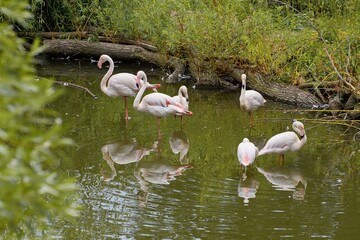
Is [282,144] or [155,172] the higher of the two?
[282,144]

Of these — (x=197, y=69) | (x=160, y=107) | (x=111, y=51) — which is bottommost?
(x=160, y=107)

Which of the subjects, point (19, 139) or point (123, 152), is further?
point (123, 152)

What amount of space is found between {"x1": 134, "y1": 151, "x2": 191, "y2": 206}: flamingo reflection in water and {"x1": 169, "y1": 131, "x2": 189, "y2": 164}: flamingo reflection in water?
0.27 meters

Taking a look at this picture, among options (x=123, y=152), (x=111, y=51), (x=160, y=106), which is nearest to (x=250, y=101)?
(x=160, y=106)

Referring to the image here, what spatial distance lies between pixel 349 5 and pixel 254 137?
17.5 feet

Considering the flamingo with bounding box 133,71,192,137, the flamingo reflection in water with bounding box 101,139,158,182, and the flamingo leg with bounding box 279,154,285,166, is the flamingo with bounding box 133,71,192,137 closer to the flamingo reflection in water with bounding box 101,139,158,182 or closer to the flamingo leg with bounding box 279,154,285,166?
the flamingo reflection in water with bounding box 101,139,158,182

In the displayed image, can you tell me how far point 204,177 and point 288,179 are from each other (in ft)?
3.03

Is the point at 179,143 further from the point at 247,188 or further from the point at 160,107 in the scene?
the point at 247,188

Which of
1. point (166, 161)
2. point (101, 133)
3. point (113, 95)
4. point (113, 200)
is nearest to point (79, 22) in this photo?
point (113, 95)

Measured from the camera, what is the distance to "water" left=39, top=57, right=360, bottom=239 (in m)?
6.69

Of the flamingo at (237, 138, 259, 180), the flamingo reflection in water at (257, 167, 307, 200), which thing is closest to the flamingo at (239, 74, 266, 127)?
the flamingo reflection in water at (257, 167, 307, 200)

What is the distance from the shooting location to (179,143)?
387 inches

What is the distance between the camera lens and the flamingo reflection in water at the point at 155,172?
7945 mm

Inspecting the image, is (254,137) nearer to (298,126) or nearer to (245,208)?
(298,126)
